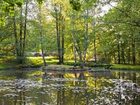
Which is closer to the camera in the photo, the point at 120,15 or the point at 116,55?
the point at 120,15

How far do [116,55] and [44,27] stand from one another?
73.7 feet

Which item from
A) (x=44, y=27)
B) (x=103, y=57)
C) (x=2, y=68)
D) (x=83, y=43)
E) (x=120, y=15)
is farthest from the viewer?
(x=103, y=57)

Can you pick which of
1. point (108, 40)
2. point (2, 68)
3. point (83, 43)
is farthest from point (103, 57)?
point (2, 68)

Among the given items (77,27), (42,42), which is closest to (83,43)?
(77,27)

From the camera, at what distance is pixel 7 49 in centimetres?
6175

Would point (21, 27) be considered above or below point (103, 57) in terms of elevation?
above

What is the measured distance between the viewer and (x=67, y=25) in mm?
62812

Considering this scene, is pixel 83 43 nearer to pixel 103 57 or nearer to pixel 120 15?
pixel 103 57

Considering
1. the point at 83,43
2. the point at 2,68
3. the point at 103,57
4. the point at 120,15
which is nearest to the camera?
the point at 120,15

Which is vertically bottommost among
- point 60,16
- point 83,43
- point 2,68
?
point 2,68

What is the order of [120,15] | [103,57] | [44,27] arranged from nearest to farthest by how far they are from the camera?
[120,15], [44,27], [103,57]

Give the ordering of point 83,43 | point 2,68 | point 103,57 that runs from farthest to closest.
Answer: point 103,57 < point 83,43 < point 2,68

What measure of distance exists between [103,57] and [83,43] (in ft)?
62.8

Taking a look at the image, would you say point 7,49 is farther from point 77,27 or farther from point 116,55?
point 116,55
